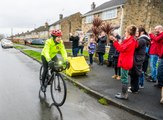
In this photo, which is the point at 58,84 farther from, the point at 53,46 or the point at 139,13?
the point at 139,13

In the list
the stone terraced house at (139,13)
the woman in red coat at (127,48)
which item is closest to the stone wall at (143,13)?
the stone terraced house at (139,13)

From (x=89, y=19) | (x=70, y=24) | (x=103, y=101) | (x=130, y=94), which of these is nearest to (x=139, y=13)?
(x=89, y=19)

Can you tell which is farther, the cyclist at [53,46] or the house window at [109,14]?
the house window at [109,14]

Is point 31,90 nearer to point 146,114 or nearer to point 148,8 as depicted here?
point 146,114

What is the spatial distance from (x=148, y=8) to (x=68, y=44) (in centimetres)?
1367

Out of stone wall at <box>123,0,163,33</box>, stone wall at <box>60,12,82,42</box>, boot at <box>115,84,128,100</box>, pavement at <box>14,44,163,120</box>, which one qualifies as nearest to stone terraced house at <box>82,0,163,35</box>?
stone wall at <box>123,0,163,33</box>

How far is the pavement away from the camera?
5668 mm

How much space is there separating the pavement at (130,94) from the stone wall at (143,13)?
805 inches

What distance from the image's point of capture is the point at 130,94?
280 inches

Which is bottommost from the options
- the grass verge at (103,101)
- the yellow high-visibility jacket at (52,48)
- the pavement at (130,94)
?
the grass verge at (103,101)

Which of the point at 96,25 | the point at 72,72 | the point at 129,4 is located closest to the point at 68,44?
the point at 129,4

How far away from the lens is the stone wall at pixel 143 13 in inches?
1138

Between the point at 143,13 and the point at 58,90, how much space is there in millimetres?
25721

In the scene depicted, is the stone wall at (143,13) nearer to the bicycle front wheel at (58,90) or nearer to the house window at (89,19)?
the house window at (89,19)
